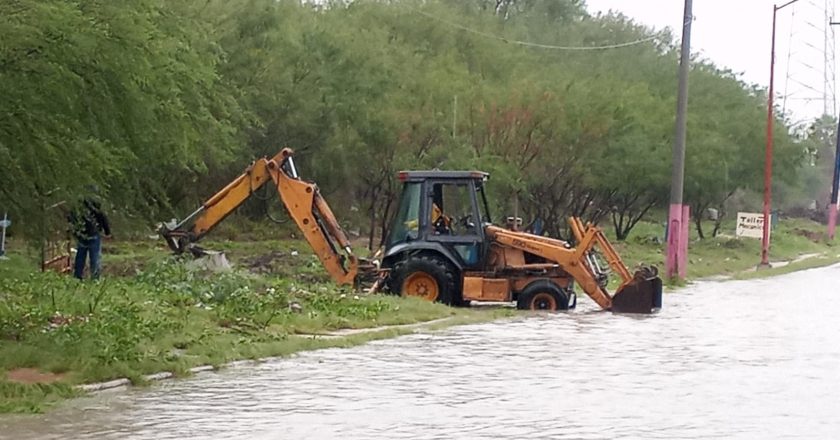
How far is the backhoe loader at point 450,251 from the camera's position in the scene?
2603 cm

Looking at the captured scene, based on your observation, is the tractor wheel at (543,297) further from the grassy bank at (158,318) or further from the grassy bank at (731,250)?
the grassy bank at (731,250)


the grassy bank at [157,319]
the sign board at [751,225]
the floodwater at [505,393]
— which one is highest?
the sign board at [751,225]

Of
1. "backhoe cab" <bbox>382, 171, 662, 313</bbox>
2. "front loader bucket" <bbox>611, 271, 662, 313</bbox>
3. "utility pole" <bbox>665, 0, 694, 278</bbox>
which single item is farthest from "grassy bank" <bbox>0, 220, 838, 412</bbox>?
"utility pole" <bbox>665, 0, 694, 278</bbox>

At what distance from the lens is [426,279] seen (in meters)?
26.2

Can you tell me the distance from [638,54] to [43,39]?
5295 cm

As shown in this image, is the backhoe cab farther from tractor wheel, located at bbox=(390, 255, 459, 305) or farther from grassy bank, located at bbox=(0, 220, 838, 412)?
grassy bank, located at bbox=(0, 220, 838, 412)

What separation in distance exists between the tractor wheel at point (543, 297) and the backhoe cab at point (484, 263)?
19mm

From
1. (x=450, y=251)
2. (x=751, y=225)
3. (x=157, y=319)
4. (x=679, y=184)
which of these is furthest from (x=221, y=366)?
(x=751, y=225)

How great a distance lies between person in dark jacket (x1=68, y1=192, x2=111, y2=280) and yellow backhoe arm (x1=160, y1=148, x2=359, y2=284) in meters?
2.67

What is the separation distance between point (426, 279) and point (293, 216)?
2.95m

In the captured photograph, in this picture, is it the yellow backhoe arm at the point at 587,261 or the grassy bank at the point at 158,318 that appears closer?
the grassy bank at the point at 158,318

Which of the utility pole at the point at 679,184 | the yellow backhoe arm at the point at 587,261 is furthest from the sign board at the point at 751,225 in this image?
the yellow backhoe arm at the point at 587,261

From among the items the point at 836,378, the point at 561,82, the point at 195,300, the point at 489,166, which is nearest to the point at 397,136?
the point at 489,166

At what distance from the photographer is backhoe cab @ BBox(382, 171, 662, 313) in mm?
25984
